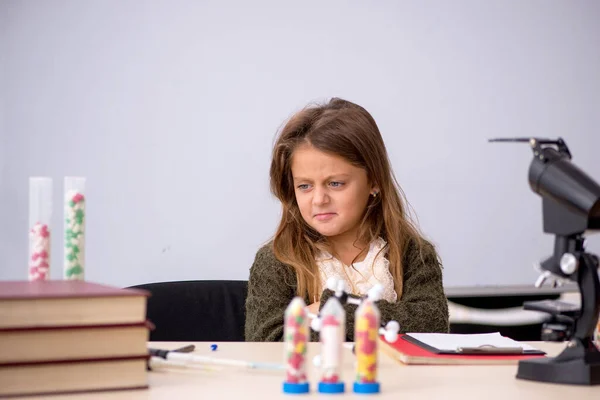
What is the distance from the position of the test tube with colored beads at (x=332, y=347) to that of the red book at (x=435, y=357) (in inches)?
13.0

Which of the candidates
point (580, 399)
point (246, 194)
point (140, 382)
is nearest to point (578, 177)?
point (580, 399)

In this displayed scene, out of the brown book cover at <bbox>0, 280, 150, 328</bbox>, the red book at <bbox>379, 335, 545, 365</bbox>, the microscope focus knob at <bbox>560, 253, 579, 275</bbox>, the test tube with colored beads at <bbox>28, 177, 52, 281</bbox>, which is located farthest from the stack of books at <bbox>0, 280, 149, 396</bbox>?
the microscope focus knob at <bbox>560, 253, 579, 275</bbox>

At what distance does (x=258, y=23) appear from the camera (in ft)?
9.91

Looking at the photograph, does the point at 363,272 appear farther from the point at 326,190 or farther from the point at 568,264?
the point at 568,264

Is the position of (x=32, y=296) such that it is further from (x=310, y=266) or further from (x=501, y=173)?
(x=501, y=173)

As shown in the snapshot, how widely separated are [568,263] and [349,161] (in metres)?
0.96

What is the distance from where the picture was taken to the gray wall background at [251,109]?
9.47 ft

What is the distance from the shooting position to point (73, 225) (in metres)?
1.29

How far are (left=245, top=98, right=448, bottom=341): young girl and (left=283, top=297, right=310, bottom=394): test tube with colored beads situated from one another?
84 cm

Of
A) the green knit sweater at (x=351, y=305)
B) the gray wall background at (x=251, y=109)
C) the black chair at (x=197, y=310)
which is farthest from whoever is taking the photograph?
the gray wall background at (x=251, y=109)

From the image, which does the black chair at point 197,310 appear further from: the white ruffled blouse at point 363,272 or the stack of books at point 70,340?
the stack of books at point 70,340

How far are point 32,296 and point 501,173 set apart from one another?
241cm

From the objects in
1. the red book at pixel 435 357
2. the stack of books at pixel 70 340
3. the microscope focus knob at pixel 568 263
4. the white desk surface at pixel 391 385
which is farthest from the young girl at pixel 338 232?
the stack of books at pixel 70 340

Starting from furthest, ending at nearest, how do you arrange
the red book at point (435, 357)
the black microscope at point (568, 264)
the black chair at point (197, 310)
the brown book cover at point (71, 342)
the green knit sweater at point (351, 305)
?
the black chair at point (197, 310)
the green knit sweater at point (351, 305)
the red book at point (435, 357)
the black microscope at point (568, 264)
the brown book cover at point (71, 342)
